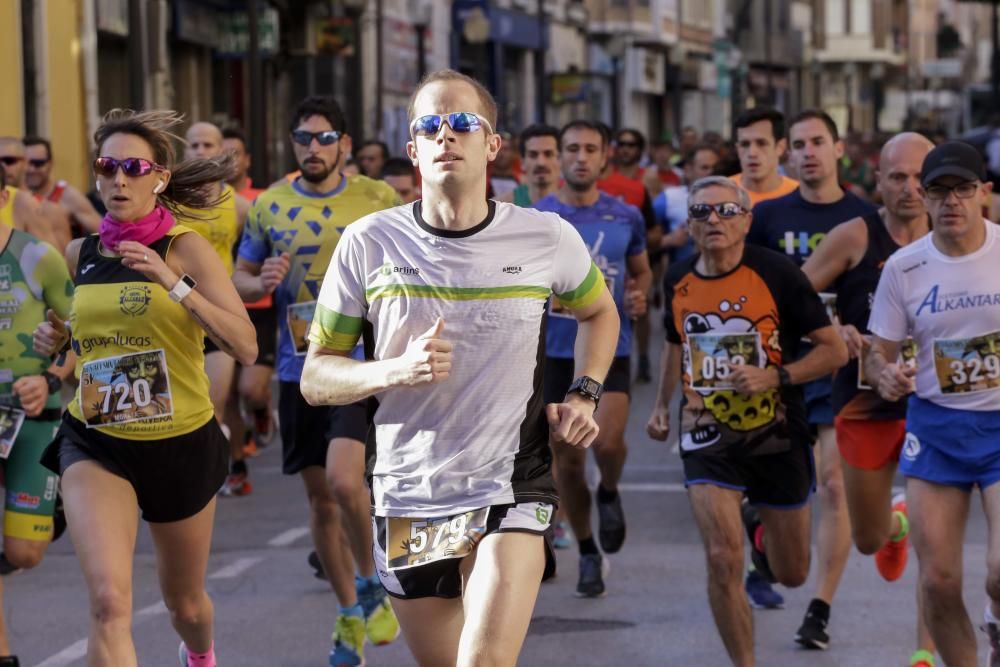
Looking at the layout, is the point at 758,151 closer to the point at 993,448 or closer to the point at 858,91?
the point at 993,448

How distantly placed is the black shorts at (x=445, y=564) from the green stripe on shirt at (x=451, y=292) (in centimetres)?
52

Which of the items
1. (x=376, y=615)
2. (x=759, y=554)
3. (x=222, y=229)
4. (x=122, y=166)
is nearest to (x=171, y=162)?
(x=122, y=166)

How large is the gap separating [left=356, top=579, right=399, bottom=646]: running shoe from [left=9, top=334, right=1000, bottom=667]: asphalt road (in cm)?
8

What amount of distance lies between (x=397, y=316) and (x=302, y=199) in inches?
143

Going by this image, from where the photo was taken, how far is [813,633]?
8.15 meters

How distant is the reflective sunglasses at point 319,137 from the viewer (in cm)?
866

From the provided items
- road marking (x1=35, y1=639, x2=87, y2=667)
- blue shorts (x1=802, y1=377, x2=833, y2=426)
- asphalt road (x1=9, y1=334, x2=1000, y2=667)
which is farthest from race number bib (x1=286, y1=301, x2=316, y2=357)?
blue shorts (x1=802, y1=377, x2=833, y2=426)

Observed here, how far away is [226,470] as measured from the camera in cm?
643

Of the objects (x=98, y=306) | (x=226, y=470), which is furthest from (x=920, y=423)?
(x=98, y=306)

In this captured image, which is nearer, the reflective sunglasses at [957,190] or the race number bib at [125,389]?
the race number bib at [125,389]

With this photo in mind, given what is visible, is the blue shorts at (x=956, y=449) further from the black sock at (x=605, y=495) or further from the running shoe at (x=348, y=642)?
the black sock at (x=605, y=495)

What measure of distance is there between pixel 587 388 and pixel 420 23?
1352 inches

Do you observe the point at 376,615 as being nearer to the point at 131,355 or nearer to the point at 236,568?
the point at 236,568

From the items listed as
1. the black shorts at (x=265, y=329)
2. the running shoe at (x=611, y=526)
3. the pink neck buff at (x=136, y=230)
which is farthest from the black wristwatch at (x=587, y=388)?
the black shorts at (x=265, y=329)
